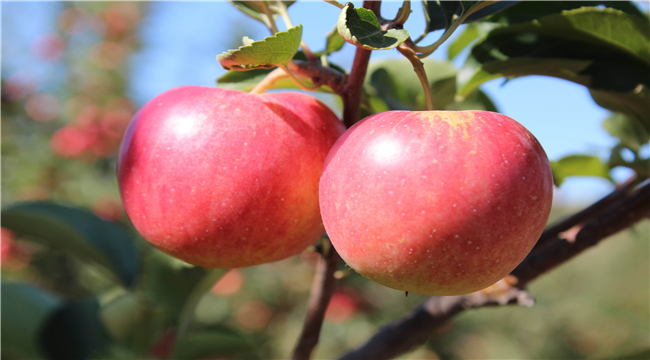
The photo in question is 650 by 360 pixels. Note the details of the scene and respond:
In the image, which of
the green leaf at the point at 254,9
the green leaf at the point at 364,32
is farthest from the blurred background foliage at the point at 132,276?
the green leaf at the point at 364,32

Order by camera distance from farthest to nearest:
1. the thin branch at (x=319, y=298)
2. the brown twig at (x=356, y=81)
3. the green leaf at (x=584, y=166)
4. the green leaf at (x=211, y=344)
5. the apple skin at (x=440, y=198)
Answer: the green leaf at (x=211, y=344)
the green leaf at (x=584, y=166)
the thin branch at (x=319, y=298)
the brown twig at (x=356, y=81)
the apple skin at (x=440, y=198)

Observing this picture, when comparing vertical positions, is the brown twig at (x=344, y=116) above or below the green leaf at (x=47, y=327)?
above

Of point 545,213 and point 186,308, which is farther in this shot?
point 186,308

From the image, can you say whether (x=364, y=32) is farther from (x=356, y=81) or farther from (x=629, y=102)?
(x=629, y=102)

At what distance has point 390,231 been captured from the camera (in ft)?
1.33

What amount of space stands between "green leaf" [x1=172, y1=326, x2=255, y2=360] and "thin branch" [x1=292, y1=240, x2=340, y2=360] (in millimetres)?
349

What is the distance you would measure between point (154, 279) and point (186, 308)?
83 mm

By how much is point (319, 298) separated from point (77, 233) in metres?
0.53

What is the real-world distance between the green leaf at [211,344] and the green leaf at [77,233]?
192 millimetres

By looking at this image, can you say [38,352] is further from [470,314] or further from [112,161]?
[470,314]

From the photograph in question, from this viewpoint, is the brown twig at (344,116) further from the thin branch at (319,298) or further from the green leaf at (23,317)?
the green leaf at (23,317)

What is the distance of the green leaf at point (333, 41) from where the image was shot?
0.71 meters

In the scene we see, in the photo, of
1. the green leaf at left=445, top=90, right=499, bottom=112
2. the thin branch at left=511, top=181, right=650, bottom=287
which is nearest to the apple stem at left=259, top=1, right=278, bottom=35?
the green leaf at left=445, top=90, right=499, bottom=112

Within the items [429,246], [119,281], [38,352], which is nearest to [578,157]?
[429,246]
